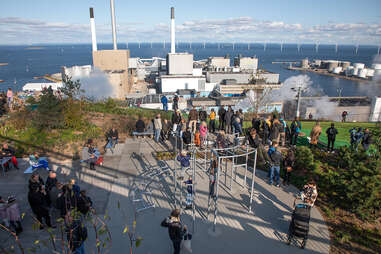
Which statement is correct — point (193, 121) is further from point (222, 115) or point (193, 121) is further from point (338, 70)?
point (338, 70)

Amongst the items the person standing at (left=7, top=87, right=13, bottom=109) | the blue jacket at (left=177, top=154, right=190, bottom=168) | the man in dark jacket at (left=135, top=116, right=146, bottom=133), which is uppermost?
the person standing at (left=7, top=87, right=13, bottom=109)

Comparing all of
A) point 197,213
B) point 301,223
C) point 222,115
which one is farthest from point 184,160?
point 222,115

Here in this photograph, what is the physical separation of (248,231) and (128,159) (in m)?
6.91

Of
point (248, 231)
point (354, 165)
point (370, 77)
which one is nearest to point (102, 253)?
point (248, 231)

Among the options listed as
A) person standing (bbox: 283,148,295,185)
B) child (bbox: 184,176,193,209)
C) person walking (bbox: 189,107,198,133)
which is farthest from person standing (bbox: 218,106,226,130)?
child (bbox: 184,176,193,209)

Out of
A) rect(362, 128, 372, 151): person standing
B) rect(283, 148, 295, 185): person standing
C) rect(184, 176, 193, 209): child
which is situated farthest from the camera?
rect(362, 128, 372, 151): person standing

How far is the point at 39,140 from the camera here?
13609 millimetres

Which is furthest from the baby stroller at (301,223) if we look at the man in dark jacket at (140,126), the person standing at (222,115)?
the man in dark jacket at (140,126)

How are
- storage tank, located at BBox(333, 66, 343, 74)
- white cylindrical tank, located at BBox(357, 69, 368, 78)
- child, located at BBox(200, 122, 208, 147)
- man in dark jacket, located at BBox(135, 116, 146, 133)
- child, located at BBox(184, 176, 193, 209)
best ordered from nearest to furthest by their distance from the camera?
child, located at BBox(184, 176, 193, 209), child, located at BBox(200, 122, 208, 147), man in dark jacket, located at BBox(135, 116, 146, 133), white cylindrical tank, located at BBox(357, 69, 368, 78), storage tank, located at BBox(333, 66, 343, 74)

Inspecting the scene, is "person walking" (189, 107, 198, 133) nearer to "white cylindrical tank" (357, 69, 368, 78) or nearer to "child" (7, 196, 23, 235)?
"child" (7, 196, 23, 235)

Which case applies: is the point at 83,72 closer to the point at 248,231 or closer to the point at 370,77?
the point at 248,231

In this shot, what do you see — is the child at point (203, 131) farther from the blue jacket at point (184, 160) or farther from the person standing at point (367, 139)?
the person standing at point (367, 139)

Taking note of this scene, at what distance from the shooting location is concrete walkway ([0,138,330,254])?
7125 millimetres

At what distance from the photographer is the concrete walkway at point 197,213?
281 inches
